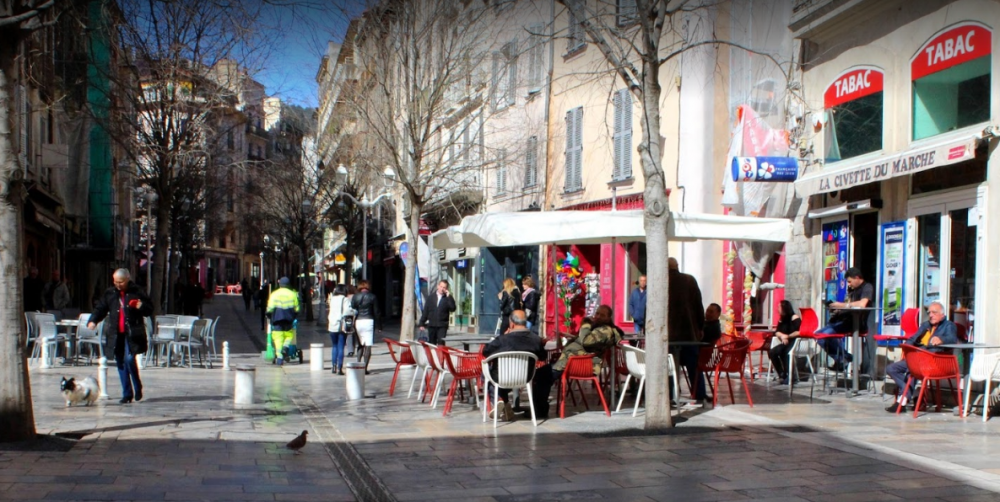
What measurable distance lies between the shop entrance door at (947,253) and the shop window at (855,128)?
5.20 feet

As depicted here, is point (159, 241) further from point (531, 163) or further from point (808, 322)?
point (808, 322)

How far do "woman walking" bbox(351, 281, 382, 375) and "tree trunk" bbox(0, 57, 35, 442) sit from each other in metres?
8.38

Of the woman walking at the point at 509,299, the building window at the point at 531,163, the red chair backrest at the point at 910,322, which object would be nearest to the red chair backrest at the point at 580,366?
the red chair backrest at the point at 910,322

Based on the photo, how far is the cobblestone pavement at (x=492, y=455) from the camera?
7074 millimetres

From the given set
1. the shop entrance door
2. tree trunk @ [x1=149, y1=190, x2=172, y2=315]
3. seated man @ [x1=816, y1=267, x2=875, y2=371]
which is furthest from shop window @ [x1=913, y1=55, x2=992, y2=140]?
tree trunk @ [x1=149, y1=190, x2=172, y2=315]

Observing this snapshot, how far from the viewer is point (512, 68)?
2842cm

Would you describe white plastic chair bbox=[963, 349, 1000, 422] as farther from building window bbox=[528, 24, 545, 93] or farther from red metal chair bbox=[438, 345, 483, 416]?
building window bbox=[528, 24, 545, 93]

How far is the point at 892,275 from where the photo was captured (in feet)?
48.1

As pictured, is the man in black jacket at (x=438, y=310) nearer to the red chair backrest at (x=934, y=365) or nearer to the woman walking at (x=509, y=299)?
the woman walking at (x=509, y=299)

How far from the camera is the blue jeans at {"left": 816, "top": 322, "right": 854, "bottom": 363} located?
522 inches

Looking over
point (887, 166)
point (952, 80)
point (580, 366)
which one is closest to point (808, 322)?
point (887, 166)

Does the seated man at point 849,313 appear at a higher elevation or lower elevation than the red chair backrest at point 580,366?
higher

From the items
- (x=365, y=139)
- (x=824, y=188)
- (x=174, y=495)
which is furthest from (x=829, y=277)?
(x=365, y=139)

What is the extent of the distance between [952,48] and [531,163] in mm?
15371
